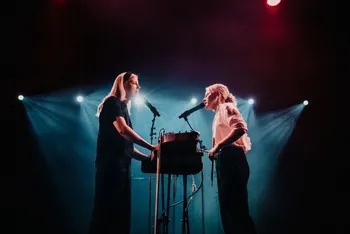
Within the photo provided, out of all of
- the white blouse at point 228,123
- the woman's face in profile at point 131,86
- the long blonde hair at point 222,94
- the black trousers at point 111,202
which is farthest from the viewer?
the long blonde hair at point 222,94

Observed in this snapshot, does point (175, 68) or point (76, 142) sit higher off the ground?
point (175, 68)

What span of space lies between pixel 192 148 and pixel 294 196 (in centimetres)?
503

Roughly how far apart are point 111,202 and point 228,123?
4.10 feet

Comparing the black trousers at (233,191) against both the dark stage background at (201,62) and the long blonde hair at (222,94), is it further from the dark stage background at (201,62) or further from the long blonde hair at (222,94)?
the dark stage background at (201,62)

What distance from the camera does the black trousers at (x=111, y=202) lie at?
2.28 metres

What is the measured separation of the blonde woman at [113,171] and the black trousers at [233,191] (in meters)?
0.66

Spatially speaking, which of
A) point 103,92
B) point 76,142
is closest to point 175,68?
point 103,92

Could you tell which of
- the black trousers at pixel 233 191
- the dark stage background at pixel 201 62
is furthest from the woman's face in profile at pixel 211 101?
the dark stage background at pixel 201 62

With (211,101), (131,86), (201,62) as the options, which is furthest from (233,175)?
(201,62)

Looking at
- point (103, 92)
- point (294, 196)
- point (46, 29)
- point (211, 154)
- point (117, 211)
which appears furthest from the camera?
point (103, 92)

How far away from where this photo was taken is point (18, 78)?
6.25 metres

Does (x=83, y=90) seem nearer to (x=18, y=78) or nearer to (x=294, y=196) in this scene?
(x=18, y=78)

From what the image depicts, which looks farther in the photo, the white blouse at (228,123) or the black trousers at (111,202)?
the white blouse at (228,123)

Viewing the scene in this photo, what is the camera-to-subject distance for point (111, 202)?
2.30 meters
